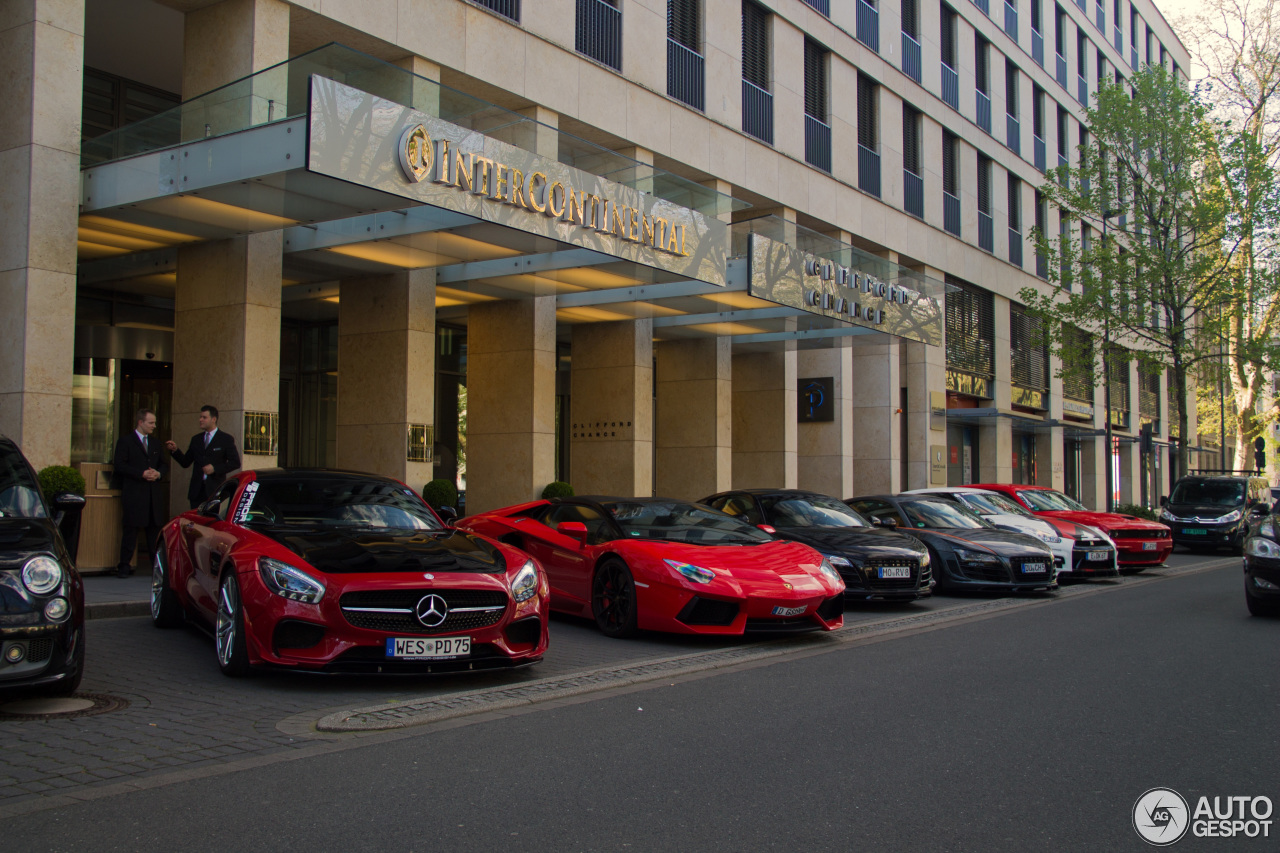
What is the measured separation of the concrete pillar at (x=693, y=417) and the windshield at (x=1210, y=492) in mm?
10764

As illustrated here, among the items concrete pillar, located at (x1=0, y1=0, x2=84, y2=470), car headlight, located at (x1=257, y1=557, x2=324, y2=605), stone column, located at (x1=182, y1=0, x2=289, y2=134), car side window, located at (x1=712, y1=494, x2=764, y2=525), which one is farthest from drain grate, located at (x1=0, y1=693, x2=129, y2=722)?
stone column, located at (x1=182, y1=0, x2=289, y2=134)

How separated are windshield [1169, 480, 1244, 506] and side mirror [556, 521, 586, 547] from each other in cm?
1929

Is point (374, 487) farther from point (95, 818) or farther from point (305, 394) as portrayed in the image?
point (305, 394)

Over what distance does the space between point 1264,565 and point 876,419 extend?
58.4 feet

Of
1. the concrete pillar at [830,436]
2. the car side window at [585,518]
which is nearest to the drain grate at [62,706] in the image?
the car side window at [585,518]

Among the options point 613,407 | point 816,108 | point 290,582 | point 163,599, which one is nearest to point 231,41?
point 163,599

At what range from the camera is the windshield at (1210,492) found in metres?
23.6

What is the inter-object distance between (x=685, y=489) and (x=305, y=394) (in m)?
8.23

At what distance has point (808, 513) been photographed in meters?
12.8

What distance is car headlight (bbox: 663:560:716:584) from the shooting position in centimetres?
861

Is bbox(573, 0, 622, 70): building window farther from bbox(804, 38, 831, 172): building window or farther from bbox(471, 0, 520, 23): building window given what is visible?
bbox(804, 38, 831, 172): building window

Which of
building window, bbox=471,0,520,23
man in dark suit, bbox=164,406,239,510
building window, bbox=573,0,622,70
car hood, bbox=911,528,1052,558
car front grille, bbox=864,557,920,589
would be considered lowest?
car front grille, bbox=864,557,920,589

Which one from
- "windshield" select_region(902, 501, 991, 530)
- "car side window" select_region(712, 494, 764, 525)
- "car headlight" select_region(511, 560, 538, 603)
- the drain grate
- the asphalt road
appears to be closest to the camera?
the asphalt road

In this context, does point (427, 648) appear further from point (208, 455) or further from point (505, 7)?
point (505, 7)
